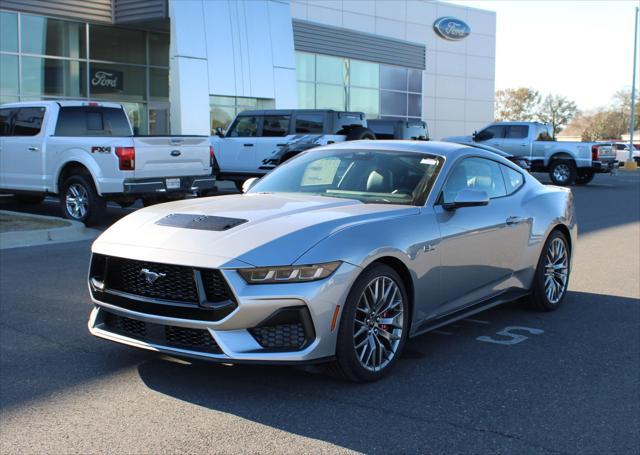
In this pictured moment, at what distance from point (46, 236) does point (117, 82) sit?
17627 mm

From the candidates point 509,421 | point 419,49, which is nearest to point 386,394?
point 509,421

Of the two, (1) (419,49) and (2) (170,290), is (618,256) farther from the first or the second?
(1) (419,49)

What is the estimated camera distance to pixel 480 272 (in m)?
5.72

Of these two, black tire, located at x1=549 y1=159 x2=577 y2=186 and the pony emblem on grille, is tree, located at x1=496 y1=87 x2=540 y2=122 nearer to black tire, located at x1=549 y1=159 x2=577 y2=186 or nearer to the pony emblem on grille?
black tire, located at x1=549 y1=159 x2=577 y2=186

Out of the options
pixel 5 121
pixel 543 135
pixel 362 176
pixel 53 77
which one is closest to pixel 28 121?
pixel 5 121

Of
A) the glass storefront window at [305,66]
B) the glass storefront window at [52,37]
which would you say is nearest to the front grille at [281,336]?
the glass storefront window at [52,37]

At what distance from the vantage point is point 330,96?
34656mm

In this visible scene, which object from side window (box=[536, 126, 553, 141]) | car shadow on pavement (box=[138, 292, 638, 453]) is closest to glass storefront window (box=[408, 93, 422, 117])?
side window (box=[536, 126, 553, 141])

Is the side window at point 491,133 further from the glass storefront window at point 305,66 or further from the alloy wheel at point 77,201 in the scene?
the alloy wheel at point 77,201

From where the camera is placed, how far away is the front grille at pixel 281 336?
4227 millimetres

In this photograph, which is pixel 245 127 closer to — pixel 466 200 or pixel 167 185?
pixel 167 185

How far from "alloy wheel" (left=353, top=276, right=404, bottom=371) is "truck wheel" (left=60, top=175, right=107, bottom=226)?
878 centimetres

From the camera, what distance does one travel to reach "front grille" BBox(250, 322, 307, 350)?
423cm

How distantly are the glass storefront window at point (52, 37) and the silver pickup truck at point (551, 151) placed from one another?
13413 mm
